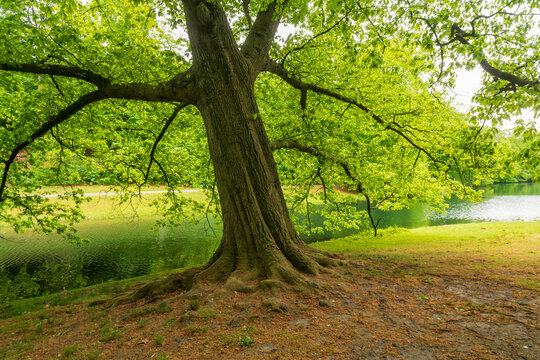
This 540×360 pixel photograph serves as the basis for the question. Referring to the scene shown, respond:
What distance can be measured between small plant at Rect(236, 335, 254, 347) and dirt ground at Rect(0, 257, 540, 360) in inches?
0.5

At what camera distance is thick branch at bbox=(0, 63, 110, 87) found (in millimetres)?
5267

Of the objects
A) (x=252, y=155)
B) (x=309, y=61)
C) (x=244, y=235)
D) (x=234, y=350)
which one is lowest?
(x=234, y=350)

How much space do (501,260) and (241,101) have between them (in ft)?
25.2

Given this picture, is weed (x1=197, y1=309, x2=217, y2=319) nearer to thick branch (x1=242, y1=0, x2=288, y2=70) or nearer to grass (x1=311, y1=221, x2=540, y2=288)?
grass (x1=311, y1=221, x2=540, y2=288)

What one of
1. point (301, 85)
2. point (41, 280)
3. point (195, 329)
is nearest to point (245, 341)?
point (195, 329)

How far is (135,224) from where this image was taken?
20875 mm

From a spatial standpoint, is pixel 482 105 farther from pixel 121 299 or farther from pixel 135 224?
pixel 135 224

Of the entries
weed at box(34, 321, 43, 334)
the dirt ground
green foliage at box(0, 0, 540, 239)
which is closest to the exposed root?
the dirt ground

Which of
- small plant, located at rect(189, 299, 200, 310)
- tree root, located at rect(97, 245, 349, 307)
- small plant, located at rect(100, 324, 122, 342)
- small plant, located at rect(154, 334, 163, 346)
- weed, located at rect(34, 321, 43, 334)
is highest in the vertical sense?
tree root, located at rect(97, 245, 349, 307)

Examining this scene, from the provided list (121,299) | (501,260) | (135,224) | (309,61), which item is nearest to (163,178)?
(121,299)

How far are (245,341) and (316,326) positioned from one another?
0.87m

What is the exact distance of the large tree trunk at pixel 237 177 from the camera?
4730mm

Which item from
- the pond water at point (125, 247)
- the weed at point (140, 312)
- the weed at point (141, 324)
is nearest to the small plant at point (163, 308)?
the weed at point (140, 312)

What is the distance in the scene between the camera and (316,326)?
3238mm
